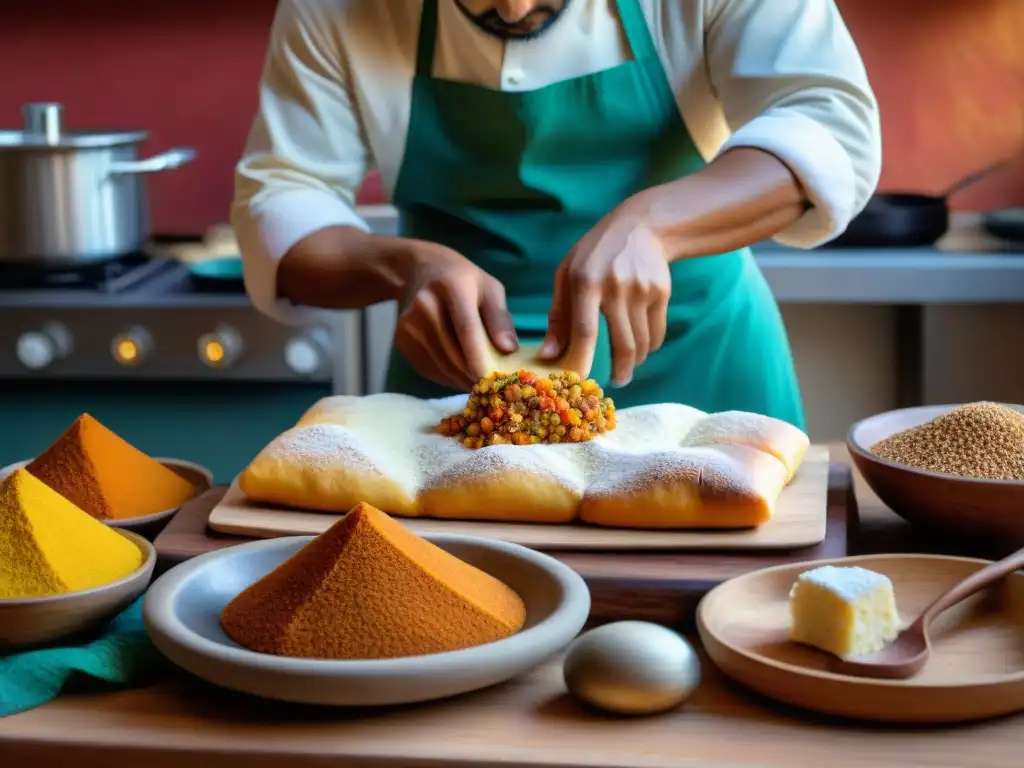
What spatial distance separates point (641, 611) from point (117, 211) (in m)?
1.74

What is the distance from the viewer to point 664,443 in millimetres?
A: 1120

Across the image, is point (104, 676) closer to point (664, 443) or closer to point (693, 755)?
point (693, 755)

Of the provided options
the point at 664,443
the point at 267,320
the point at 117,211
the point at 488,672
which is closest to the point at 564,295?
the point at 664,443

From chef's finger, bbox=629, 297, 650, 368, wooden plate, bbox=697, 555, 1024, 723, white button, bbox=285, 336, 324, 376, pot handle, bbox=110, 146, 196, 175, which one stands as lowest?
white button, bbox=285, 336, 324, 376

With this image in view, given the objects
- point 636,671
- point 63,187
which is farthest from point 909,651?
point 63,187

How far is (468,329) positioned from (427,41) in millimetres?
469

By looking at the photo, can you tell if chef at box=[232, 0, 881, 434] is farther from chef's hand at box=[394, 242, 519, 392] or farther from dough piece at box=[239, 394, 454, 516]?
dough piece at box=[239, 394, 454, 516]

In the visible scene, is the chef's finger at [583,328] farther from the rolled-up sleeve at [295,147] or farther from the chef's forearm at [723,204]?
the rolled-up sleeve at [295,147]

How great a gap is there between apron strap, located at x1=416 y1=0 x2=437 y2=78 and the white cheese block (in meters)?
0.92

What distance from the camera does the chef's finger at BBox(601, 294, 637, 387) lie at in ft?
4.09

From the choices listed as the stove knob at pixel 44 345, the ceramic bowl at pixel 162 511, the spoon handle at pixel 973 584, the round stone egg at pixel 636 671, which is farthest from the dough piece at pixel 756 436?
the stove knob at pixel 44 345

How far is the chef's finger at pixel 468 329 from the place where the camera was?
1.23 m

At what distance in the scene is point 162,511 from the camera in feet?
3.60

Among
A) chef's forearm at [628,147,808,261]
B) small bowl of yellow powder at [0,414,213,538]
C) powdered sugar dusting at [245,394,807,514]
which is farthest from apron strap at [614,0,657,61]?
small bowl of yellow powder at [0,414,213,538]
